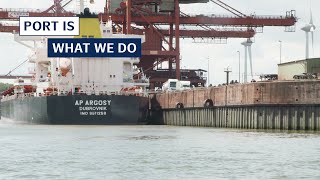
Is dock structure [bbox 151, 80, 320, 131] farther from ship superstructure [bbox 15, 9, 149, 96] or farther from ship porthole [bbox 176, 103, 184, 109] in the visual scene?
ship superstructure [bbox 15, 9, 149, 96]

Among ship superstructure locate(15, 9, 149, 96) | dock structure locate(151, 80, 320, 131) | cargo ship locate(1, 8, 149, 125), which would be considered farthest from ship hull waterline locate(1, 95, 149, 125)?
dock structure locate(151, 80, 320, 131)

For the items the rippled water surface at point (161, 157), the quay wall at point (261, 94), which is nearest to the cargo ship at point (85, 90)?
the quay wall at point (261, 94)

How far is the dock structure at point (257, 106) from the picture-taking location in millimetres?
71625

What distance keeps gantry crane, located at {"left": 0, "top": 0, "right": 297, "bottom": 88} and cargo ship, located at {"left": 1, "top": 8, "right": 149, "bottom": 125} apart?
21.5 meters

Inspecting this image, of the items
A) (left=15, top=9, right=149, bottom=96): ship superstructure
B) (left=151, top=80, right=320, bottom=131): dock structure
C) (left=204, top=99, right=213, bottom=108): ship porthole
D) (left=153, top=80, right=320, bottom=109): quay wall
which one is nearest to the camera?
(left=151, top=80, right=320, bottom=131): dock structure

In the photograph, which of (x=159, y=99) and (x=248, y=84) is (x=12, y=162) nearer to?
(x=248, y=84)

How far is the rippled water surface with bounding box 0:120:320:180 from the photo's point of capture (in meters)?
38.5

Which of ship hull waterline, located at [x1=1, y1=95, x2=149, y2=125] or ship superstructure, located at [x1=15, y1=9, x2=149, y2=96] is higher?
ship superstructure, located at [x1=15, y1=9, x2=149, y2=96]

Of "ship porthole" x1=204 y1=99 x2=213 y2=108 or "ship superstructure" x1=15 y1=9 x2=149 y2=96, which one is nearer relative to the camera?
"ship porthole" x1=204 y1=99 x2=213 y2=108

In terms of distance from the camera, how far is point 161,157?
151ft

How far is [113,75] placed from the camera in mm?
96938

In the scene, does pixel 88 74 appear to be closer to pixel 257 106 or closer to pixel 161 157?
pixel 257 106

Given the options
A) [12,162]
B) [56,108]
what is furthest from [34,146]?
[56,108]

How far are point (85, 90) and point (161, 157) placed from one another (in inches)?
1983
